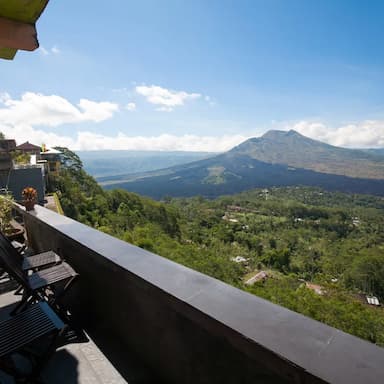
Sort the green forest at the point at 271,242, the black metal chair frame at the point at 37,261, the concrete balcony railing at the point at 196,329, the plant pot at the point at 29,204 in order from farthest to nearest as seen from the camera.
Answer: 1. the green forest at the point at 271,242
2. the plant pot at the point at 29,204
3. the black metal chair frame at the point at 37,261
4. the concrete balcony railing at the point at 196,329

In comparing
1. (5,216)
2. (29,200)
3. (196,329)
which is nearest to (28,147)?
(5,216)

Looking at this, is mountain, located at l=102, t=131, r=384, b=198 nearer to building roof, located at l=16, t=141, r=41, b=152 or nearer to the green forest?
the green forest

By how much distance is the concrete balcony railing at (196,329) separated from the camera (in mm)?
695

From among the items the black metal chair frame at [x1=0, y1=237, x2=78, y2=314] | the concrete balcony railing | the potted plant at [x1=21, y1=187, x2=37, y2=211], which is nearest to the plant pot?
the potted plant at [x1=21, y1=187, x2=37, y2=211]

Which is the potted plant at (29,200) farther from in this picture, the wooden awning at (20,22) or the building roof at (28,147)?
the building roof at (28,147)

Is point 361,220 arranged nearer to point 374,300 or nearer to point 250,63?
point 374,300

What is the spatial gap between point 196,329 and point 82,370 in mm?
1001

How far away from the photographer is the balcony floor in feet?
4.73

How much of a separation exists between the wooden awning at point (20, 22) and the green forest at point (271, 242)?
902 cm

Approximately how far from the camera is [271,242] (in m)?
58.7

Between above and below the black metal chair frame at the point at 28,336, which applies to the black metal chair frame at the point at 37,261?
above

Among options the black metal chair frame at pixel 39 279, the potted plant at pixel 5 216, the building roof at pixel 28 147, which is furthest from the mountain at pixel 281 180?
the black metal chair frame at pixel 39 279

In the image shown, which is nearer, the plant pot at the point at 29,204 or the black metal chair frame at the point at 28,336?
the black metal chair frame at the point at 28,336

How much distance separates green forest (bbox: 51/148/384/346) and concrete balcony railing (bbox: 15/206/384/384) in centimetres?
803
